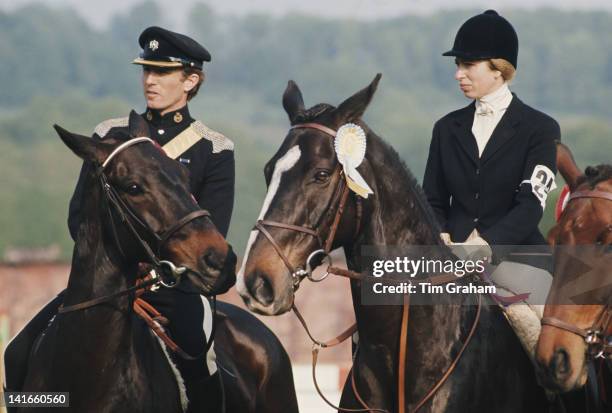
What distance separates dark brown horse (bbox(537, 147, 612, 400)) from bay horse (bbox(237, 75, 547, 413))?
0.41m

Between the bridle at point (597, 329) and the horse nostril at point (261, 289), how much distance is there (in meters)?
1.47

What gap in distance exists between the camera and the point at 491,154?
22.2 ft

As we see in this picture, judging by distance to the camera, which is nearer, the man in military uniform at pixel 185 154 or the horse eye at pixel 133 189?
the horse eye at pixel 133 189

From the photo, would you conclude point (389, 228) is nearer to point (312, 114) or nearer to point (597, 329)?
point (312, 114)

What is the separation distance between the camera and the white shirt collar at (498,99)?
6.80 m

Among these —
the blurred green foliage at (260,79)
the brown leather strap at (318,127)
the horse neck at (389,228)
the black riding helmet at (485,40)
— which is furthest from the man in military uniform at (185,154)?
the blurred green foliage at (260,79)

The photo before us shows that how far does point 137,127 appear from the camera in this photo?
6.64 m

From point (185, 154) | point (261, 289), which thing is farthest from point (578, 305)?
point (185, 154)

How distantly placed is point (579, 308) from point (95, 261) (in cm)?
259

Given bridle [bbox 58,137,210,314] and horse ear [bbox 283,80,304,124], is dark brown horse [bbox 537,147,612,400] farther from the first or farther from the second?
bridle [bbox 58,137,210,314]

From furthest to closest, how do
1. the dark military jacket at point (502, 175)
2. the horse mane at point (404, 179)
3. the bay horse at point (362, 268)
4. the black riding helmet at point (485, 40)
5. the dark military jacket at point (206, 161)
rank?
the dark military jacket at point (206, 161)
the black riding helmet at point (485, 40)
the dark military jacket at point (502, 175)
the horse mane at point (404, 179)
the bay horse at point (362, 268)

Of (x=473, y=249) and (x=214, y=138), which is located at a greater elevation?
(x=214, y=138)

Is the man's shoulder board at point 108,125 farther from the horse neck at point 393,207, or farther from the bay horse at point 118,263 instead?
the horse neck at point 393,207

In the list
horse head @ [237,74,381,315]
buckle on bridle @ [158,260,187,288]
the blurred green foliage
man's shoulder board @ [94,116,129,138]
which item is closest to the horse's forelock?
horse head @ [237,74,381,315]
